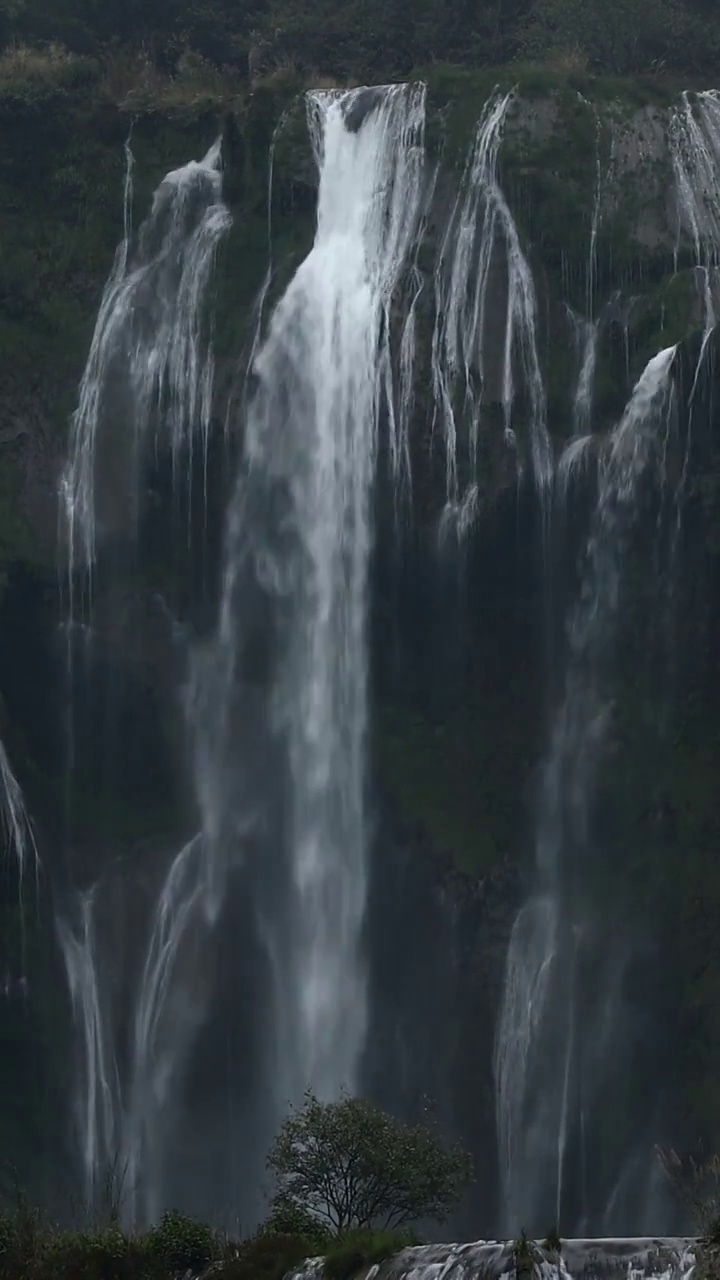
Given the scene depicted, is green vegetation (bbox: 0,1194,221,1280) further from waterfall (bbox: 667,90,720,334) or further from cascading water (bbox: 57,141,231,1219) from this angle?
waterfall (bbox: 667,90,720,334)

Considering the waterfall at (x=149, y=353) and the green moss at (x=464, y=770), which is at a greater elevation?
the waterfall at (x=149, y=353)

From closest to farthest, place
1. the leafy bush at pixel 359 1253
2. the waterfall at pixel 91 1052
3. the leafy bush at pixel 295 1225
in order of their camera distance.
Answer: the leafy bush at pixel 359 1253
the leafy bush at pixel 295 1225
the waterfall at pixel 91 1052

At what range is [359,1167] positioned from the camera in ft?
135

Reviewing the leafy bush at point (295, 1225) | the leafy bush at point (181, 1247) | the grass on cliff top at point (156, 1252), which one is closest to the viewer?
the grass on cliff top at point (156, 1252)

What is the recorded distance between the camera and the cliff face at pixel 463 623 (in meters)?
54.3

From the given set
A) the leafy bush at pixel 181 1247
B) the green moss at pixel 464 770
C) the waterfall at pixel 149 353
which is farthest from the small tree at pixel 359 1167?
the waterfall at pixel 149 353

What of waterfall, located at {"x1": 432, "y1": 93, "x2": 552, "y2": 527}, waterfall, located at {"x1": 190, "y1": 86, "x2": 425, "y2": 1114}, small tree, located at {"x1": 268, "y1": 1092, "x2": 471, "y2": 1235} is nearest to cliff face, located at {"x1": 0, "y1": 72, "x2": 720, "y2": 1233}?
waterfall, located at {"x1": 432, "y1": 93, "x2": 552, "y2": 527}

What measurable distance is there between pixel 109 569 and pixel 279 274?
329 inches

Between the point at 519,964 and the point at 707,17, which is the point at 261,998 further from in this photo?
the point at 707,17

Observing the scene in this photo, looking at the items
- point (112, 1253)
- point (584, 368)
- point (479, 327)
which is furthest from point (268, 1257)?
point (479, 327)

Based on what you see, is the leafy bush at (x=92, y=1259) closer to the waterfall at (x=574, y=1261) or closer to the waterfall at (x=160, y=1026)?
the waterfall at (x=574, y=1261)

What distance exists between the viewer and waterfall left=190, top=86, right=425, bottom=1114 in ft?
182

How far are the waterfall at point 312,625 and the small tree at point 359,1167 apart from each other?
484 inches

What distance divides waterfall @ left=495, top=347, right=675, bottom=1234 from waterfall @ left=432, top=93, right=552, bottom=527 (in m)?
2.12
